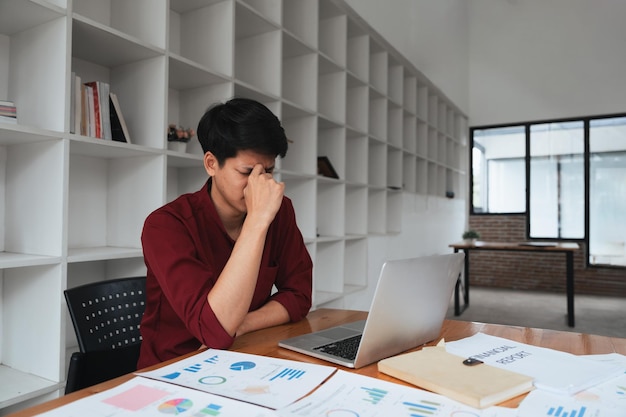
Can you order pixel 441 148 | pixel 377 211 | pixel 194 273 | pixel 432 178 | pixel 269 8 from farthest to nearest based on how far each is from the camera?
pixel 441 148, pixel 432 178, pixel 377 211, pixel 269 8, pixel 194 273

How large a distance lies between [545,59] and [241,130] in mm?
6907

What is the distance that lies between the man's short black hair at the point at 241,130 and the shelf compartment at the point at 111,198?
0.79 m

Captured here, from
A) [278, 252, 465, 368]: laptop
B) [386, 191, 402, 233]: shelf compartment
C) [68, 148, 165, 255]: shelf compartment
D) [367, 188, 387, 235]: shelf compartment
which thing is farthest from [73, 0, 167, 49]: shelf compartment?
[386, 191, 402, 233]: shelf compartment

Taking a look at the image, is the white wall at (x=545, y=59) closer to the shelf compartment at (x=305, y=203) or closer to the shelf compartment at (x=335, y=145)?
the shelf compartment at (x=335, y=145)

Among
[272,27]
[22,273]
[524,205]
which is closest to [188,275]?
[22,273]

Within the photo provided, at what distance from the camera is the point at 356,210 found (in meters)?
4.02

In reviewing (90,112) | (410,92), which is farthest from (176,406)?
(410,92)

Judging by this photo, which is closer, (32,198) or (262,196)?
(262,196)

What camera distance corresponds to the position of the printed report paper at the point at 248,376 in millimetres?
778

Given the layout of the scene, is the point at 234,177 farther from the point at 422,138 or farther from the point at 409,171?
the point at 422,138

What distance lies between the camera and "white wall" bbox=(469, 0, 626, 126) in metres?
6.46

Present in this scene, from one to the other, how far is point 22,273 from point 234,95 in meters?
1.34

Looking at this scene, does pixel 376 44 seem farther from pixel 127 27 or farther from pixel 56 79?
pixel 56 79

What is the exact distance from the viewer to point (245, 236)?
120 centimetres
